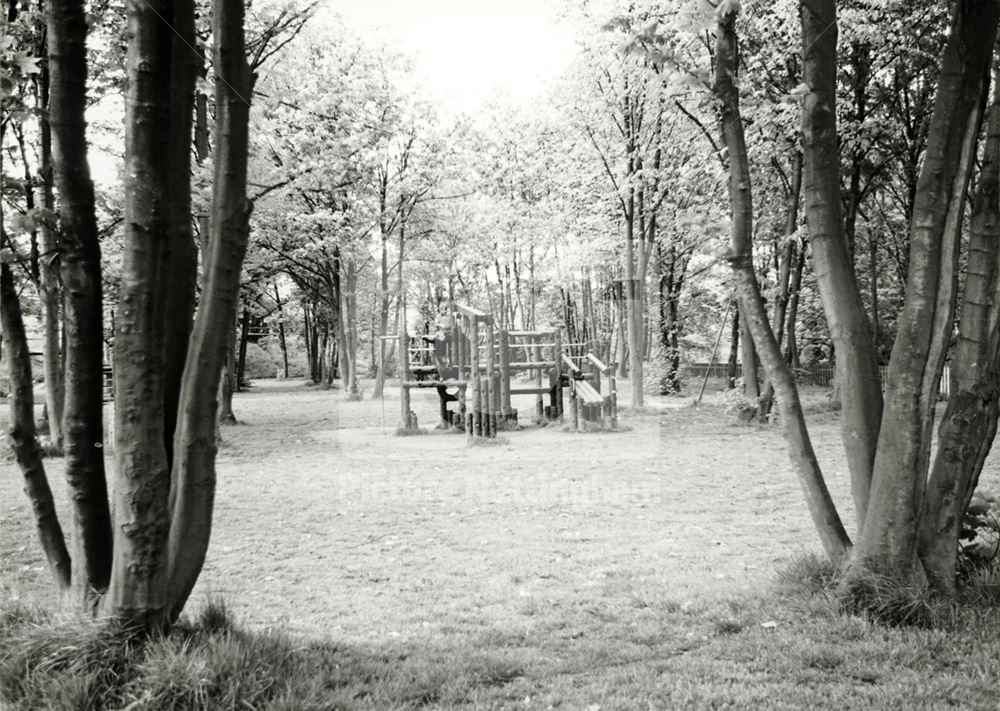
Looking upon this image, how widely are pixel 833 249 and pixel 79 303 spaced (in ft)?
11.7

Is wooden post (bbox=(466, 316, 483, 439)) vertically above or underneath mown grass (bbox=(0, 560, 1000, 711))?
above

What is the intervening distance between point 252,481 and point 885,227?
17.2 meters

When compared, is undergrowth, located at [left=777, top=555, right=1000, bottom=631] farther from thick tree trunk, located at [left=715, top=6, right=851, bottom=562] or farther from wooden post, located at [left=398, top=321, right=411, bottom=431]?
wooden post, located at [left=398, top=321, right=411, bottom=431]

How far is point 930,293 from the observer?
342 cm

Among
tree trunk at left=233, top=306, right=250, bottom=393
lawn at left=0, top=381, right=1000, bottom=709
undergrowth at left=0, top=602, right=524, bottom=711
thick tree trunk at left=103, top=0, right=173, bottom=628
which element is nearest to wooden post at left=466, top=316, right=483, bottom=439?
lawn at left=0, top=381, right=1000, bottom=709

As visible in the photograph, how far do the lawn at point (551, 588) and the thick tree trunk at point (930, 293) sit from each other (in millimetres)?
526

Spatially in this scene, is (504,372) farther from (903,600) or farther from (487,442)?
(903,600)

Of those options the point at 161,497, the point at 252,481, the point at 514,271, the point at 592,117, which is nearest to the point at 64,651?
the point at 161,497

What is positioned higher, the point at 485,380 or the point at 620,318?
the point at 620,318

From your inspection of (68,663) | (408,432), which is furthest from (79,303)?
(408,432)

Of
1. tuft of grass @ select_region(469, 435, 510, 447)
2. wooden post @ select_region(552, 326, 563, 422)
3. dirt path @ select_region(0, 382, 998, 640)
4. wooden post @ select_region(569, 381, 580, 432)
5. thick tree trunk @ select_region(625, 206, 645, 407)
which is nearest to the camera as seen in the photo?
dirt path @ select_region(0, 382, 998, 640)

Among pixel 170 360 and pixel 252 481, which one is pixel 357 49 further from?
pixel 170 360

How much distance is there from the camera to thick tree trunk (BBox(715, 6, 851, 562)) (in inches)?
150

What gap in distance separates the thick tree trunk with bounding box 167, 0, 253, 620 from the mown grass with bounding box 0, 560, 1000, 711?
14.9 inches
